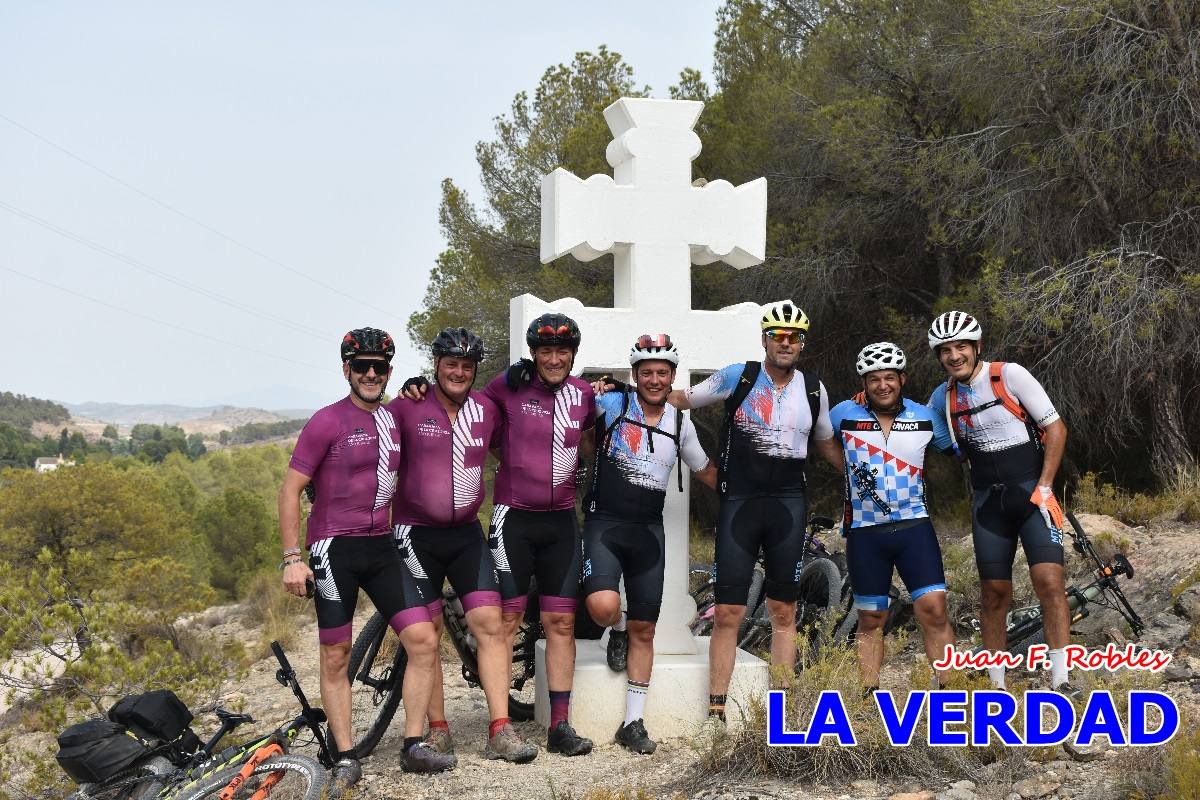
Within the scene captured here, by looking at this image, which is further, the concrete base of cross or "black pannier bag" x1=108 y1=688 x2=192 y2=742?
the concrete base of cross

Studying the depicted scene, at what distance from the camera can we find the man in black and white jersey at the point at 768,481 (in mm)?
5566

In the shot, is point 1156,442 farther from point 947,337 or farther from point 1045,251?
point 947,337

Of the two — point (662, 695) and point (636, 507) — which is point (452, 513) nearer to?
point (636, 507)

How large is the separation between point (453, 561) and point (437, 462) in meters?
0.48

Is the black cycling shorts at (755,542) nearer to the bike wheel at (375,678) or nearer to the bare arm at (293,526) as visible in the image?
the bike wheel at (375,678)

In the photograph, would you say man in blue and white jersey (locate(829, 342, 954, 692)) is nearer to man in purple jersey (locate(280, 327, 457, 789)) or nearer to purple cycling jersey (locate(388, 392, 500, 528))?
purple cycling jersey (locate(388, 392, 500, 528))

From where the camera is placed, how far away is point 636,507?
18.2 feet

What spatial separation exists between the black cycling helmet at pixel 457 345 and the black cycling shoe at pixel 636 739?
6.33ft

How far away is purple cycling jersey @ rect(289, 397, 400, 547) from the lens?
508cm

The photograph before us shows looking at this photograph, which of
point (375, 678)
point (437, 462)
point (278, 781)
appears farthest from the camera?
point (375, 678)

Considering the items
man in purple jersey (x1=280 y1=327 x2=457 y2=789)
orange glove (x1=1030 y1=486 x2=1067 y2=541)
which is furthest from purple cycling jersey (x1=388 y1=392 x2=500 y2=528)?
orange glove (x1=1030 y1=486 x2=1067 y2=541)

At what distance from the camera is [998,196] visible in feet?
38.7

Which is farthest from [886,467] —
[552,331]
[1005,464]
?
[552,331]

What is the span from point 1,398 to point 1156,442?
16259 cm
